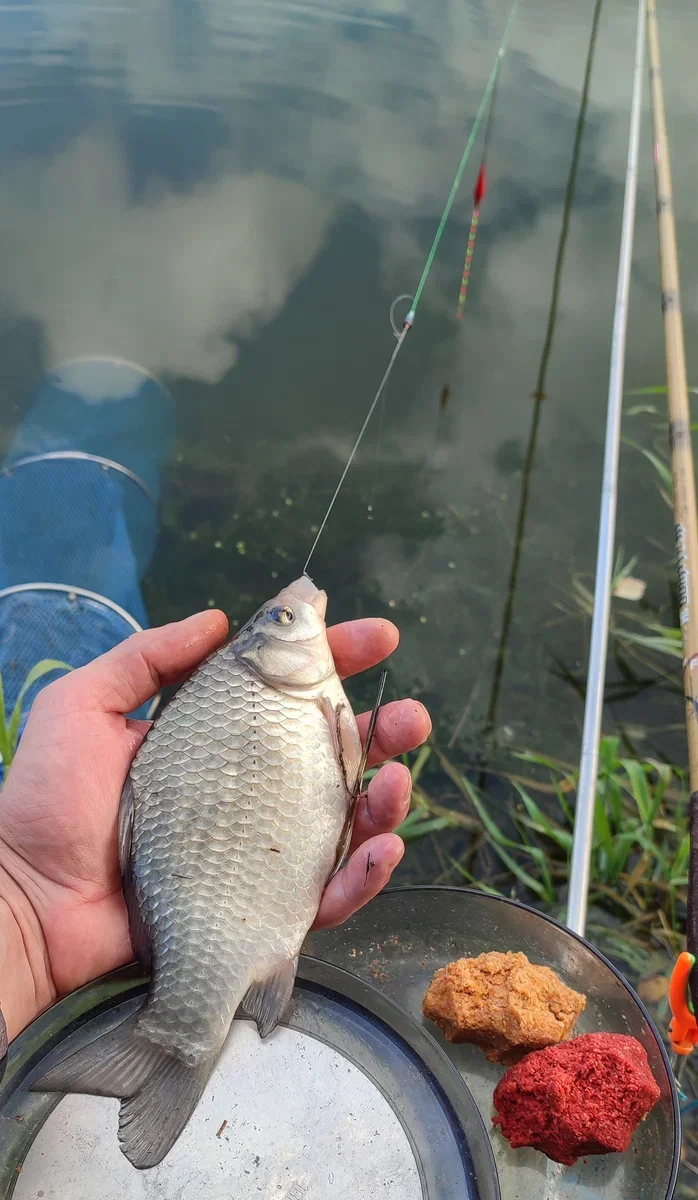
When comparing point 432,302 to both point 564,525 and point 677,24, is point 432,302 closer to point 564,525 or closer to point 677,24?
point 564,525

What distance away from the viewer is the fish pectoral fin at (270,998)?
1.45m

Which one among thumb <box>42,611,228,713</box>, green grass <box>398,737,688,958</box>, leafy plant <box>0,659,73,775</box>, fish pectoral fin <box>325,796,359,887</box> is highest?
thumb <box>42,611,228,713</box>

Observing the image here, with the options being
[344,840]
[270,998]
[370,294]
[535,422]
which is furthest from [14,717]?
[370,294]

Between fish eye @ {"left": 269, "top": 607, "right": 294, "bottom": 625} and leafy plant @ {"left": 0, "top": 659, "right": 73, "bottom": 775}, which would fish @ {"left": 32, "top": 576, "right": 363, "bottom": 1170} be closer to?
fish eye @ {"left": 269, "top": 607, "right": 294, "bottom": 625}

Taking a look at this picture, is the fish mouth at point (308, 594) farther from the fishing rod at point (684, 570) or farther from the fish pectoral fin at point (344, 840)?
the fishing rod at point (684, 570)

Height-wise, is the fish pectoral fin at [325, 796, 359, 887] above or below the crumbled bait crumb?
above

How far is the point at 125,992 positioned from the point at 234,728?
1.72 feet

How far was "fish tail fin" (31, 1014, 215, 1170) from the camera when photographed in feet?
4.25

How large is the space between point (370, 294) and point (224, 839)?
428 centimetres

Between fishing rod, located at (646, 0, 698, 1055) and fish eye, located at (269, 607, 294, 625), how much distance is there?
963 mm

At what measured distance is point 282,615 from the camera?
182cm

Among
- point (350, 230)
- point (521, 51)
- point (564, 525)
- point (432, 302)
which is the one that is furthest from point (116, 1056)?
point (521, 51)

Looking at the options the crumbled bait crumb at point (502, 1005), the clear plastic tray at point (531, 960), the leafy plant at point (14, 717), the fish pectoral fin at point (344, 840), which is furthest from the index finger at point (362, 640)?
the leafy plant at point (14, 717)

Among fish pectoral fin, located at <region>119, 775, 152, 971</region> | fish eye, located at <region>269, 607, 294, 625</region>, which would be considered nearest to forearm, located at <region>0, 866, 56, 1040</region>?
fish pectoral fin, located at <region>119, 775, 152, 971</region>
